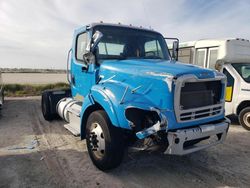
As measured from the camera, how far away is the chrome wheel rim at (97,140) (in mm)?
4012

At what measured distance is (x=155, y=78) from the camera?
11.6ft

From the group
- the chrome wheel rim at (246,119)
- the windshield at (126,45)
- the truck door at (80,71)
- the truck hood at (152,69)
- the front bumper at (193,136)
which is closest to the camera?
the front bumper at (193,136)

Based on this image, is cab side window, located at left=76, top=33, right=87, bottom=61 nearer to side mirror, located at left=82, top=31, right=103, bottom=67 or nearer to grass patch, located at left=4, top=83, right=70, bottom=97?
side mirror, located at left=82, top=31, right=103, bottom=67

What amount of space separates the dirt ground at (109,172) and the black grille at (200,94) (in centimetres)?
120

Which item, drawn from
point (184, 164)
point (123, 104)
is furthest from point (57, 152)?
point (184, 164)

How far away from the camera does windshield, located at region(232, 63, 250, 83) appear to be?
740cm

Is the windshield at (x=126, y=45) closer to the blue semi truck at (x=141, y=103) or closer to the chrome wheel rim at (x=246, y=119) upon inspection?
the blue semi truck at (x=141, y=103)

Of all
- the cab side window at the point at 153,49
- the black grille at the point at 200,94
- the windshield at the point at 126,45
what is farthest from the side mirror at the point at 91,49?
the black grille at the point at 200,94

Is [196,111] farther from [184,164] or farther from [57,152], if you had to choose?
[57,152]

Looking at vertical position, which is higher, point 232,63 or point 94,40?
point 94,40

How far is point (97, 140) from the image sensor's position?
412 cm

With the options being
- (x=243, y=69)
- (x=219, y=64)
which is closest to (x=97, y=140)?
(x=219, y=64)

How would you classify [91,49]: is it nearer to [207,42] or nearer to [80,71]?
[80,71]

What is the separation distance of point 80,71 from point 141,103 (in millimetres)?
2352
